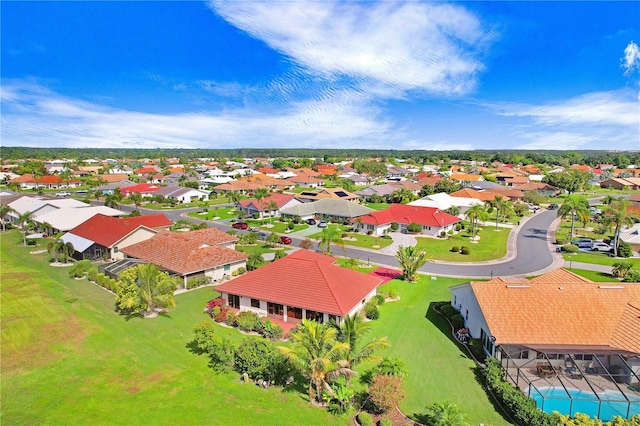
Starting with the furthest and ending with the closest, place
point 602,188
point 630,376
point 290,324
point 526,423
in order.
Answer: point 602,188, point 290,324, point 630,376, point 526,423

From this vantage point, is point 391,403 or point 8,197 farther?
point 8,197

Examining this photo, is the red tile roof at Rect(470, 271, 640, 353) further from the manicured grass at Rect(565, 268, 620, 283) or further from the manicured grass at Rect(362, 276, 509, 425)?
the manicured grass at Rect(565, 268, 620, 283)

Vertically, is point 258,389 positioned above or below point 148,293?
below

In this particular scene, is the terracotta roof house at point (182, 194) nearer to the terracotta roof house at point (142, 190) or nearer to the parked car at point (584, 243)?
the terracotta roof house at point (142, 190)

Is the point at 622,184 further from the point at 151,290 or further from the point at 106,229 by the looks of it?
the point at 106,229

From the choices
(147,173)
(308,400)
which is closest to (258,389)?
(308,400)

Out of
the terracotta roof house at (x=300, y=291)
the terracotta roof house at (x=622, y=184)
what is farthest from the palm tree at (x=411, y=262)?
the terracotta roof house at (x=622, y=184)

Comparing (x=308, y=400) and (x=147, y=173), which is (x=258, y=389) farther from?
(x=147, y=173)
